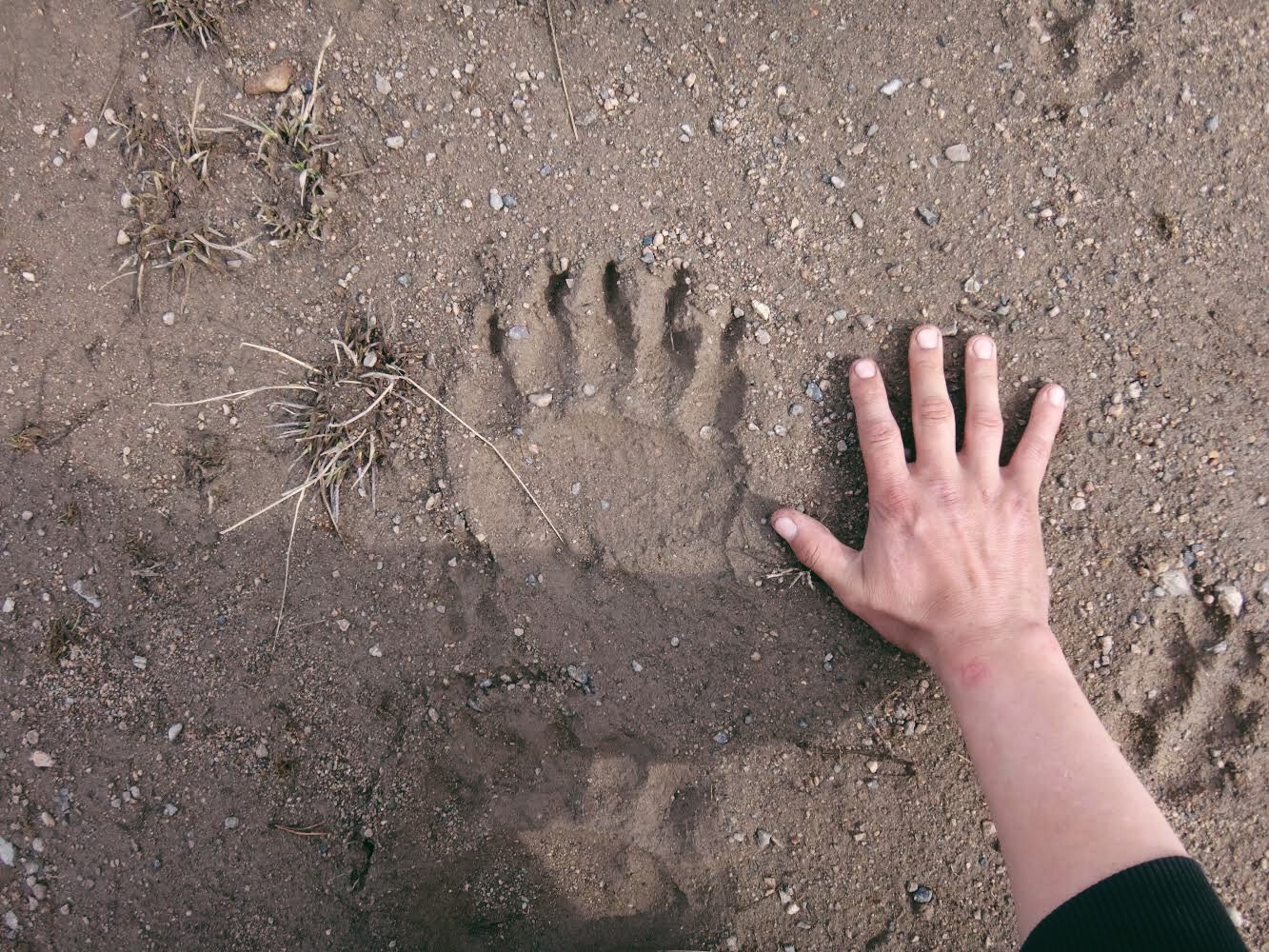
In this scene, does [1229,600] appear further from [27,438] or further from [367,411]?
[27,438]

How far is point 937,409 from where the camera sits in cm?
195

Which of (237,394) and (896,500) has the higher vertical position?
(237,394)

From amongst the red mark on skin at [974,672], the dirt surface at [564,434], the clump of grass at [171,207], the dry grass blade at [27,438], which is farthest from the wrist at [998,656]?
the dry grass blade at [27,438]

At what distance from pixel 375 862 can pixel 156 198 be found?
6.21ft

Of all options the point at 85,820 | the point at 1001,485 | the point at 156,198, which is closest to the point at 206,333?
the point at 156,198

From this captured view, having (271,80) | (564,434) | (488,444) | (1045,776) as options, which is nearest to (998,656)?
(1045,776)

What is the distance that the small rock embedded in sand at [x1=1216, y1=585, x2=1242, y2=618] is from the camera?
196 centimetres

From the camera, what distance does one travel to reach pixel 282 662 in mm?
2115

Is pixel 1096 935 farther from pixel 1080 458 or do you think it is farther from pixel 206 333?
pixel 206 333

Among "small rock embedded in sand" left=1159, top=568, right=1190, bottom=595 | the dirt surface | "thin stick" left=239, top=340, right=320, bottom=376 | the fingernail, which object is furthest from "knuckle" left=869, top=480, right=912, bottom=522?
"thin stick" left=239, top=340, right=320, bottom=376

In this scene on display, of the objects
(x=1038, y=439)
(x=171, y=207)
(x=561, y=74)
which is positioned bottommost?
(x=1038, y=439)

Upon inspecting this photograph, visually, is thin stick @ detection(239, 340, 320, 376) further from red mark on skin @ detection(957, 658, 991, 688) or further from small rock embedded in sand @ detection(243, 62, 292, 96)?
red mark on skin @ detection(957, 658, 991, 688)

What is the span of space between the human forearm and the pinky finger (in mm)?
391

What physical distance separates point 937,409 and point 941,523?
0.93 ft
